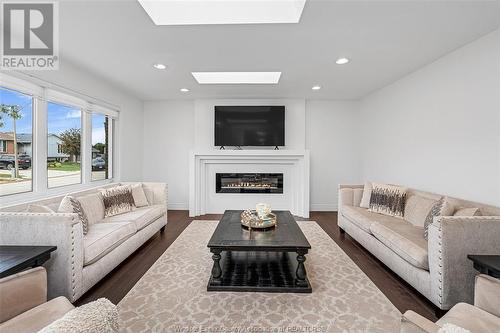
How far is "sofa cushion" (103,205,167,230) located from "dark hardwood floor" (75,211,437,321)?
1.20ft

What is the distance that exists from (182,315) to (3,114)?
2977mm

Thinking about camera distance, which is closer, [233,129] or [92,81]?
[92,81]

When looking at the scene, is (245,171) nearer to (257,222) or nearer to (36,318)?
(257,222)

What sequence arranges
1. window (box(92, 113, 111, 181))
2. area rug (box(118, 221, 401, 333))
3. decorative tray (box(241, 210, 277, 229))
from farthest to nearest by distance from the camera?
1. window (box(92, 113, 111, 181))
2. decorative tray (box(241, 210, 277, 229))
3. area rug (box(118, 221, 401, 333))

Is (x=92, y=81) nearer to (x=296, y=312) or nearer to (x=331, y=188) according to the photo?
(x=296, y=312)

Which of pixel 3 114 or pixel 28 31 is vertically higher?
pixel 28 31

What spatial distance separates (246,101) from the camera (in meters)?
5.27

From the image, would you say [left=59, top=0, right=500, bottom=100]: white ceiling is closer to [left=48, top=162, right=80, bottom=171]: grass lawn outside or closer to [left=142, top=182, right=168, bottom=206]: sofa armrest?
[left=48, top=162, right=80, bottom=171]: grass lawn outside

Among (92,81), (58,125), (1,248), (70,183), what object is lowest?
(1,248)

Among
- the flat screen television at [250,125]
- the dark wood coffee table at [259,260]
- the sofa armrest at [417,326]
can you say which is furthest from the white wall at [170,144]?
the sofa armrest at [417,326]

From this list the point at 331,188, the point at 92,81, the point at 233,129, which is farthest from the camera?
the point at 331,188

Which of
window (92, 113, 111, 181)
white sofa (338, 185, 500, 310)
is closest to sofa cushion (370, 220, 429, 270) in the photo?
white sofa (338, 185, 500, 310)

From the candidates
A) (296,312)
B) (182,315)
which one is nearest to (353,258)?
(296,312)

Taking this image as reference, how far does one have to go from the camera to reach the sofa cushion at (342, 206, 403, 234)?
10.3 ft
